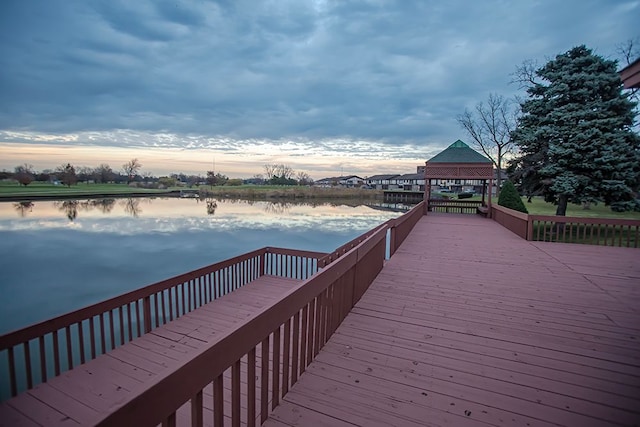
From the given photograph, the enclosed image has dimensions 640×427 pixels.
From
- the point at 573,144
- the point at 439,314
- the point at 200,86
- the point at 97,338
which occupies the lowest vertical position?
the point at 97,338

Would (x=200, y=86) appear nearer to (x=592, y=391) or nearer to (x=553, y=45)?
(x=553, y=45)

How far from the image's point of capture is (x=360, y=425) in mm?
1865

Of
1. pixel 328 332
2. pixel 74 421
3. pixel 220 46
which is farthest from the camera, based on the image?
pixel 220 46

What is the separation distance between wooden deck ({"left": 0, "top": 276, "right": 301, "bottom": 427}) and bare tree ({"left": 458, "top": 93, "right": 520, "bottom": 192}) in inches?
1067

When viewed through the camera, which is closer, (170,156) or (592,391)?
(592,391)

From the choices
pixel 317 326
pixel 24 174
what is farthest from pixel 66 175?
pixel 317 326

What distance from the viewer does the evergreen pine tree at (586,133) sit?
11.8m

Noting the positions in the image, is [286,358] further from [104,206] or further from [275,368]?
[104,206]

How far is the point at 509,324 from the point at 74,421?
4.54 m

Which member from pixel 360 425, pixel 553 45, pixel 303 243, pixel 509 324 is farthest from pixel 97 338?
pixel 553 45

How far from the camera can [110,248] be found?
14.4 metres

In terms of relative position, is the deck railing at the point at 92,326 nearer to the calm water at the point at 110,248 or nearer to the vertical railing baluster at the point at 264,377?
the calm water at the point at 110,248

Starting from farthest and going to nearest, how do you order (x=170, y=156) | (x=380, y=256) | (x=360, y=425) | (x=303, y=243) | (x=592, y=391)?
(x=170, y=156)
(x=303, y=243)
(x=380, y=256)
(x=592, y=391)
(x=360, y=425)

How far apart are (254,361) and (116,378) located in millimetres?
2883
